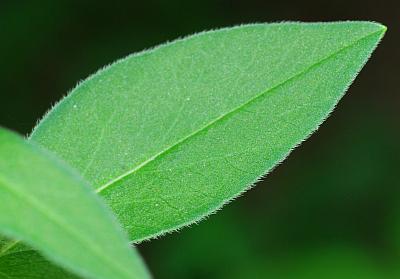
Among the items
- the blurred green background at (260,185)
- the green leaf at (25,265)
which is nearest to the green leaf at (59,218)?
the green leaf at (25,265)

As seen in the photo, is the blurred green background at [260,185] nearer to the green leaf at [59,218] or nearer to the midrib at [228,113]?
the midrib at [228,113]

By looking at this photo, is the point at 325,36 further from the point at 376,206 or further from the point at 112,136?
the point at 376,206

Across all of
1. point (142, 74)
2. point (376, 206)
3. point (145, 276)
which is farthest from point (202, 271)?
point (145, 276)

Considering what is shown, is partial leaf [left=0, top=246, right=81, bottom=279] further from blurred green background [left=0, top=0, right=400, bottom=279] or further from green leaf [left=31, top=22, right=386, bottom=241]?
blurred green background [left=0, top=0, right=400, bottom=279]

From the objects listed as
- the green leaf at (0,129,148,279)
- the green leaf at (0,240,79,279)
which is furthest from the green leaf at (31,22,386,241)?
the green leaf at (0,129,148,279)

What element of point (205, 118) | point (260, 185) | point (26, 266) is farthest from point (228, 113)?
point (260, 185)

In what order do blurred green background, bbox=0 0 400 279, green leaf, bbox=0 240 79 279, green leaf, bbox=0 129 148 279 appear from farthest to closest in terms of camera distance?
blurred green background, bbox=0 0 400 279
green leaf, bbox=0 240 79 279
green leaf, bbox=0 129 148 279
